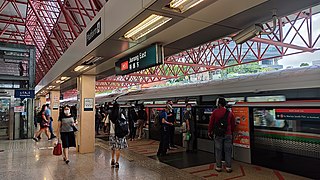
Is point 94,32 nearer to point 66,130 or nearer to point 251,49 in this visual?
point 66,130

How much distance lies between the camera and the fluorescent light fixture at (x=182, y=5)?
261cm

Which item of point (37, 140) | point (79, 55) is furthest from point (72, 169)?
point (37, 140)

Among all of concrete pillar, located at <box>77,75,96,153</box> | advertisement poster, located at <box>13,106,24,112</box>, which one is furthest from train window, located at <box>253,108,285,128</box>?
advertisement poster, located at <box>13,106,24,112</box>

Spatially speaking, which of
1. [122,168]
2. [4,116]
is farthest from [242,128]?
[4,116]

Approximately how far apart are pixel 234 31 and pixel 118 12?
1.76 metres

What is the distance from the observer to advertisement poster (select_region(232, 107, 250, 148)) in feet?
20.5

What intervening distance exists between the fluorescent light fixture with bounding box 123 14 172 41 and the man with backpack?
2652 mm

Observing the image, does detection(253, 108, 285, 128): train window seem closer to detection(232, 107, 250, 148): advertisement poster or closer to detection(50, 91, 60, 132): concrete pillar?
detection(232, 107, 250, 148): advertisement poster

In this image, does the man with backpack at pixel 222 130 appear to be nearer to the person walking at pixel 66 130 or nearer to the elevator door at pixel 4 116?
the person walking at pixel 66 130

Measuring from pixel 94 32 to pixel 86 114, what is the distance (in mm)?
4014

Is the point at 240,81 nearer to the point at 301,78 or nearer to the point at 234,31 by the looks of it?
the point at 301,78

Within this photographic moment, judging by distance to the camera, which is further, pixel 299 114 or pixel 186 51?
pixel 186 51

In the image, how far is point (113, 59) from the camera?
564cm

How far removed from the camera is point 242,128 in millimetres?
6387
